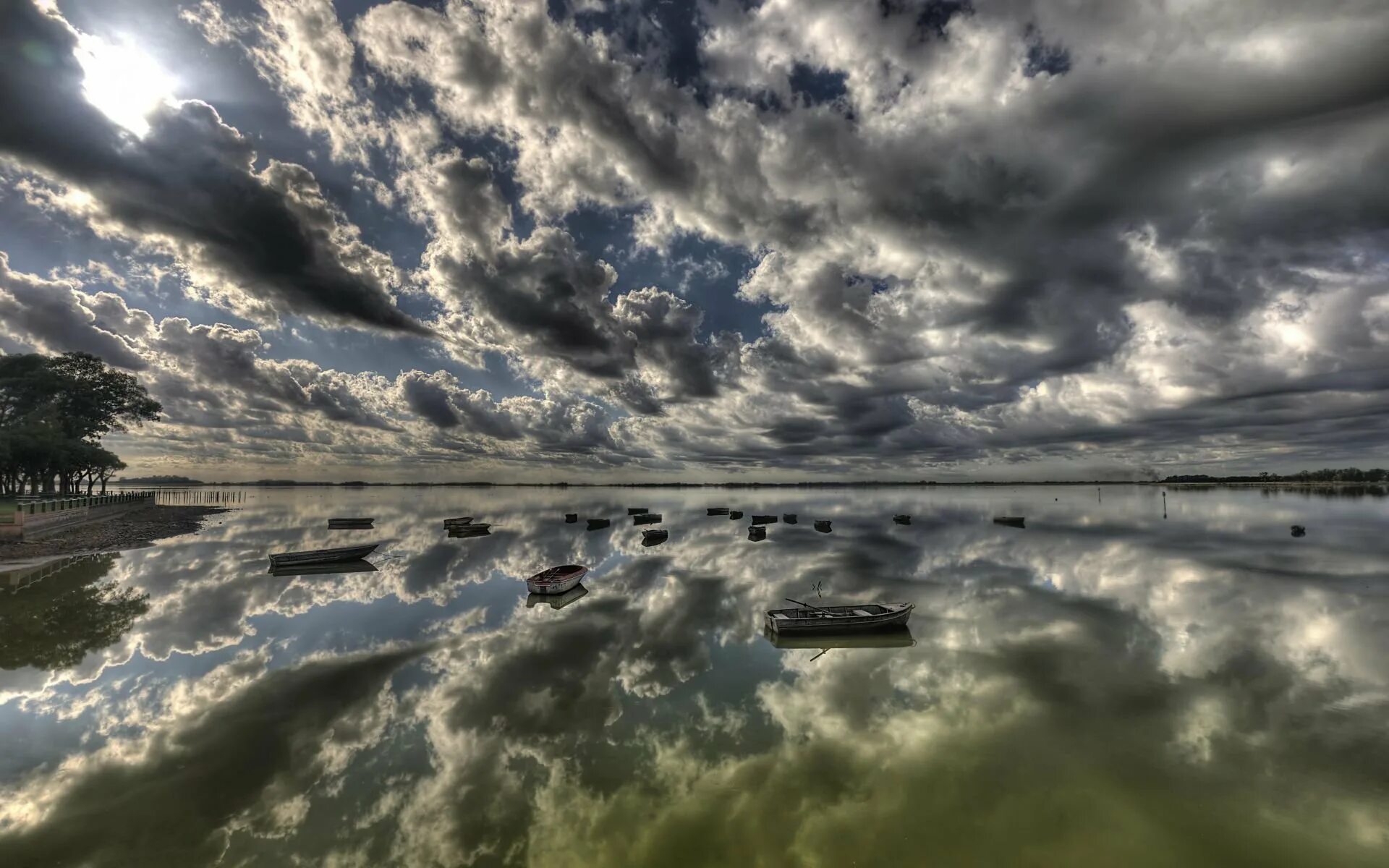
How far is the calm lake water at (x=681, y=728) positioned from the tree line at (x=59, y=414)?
5989cm

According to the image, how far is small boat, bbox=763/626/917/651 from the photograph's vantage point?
25.0m

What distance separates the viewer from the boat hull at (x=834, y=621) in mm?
25656

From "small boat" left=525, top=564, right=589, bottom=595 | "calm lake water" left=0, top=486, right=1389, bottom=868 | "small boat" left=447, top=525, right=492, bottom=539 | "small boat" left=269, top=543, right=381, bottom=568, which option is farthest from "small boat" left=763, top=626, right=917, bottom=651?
"small boat" left=447, top=525, right=492, bottom=539

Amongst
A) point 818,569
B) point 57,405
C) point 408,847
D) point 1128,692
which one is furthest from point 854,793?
point 57,405

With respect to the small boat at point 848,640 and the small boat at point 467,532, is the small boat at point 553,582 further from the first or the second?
the small boat at point 467,532

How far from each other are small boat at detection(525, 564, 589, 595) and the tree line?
80.9m

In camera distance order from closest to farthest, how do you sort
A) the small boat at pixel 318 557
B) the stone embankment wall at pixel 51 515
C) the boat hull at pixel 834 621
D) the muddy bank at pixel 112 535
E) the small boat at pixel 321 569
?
1. the boat hull at pixel 834 621
2. the small boat at pixel 321 569
3. the small boat at pixel 318 557
4. the muddy bank at pixel 112 535
5. the stone embankment wall at pixel 51 515

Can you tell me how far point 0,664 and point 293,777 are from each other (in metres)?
19.8

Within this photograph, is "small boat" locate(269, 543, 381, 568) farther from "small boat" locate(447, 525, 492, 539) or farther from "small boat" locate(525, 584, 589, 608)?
"small boat" locate(525, 584, 589, 608)

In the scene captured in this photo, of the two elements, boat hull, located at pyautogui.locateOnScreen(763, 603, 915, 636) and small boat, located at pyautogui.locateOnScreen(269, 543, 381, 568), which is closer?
boat hull, located at pyautogui.locateOnScreen(763, 603, 915, 636)

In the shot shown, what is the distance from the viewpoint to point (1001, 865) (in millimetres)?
10820

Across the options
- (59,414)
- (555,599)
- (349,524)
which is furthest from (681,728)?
(59,414)

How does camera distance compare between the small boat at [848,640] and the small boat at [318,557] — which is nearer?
the small boat at [848,640]

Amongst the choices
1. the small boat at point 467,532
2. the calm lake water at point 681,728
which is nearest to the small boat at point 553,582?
the calm lake water at point 681,728
